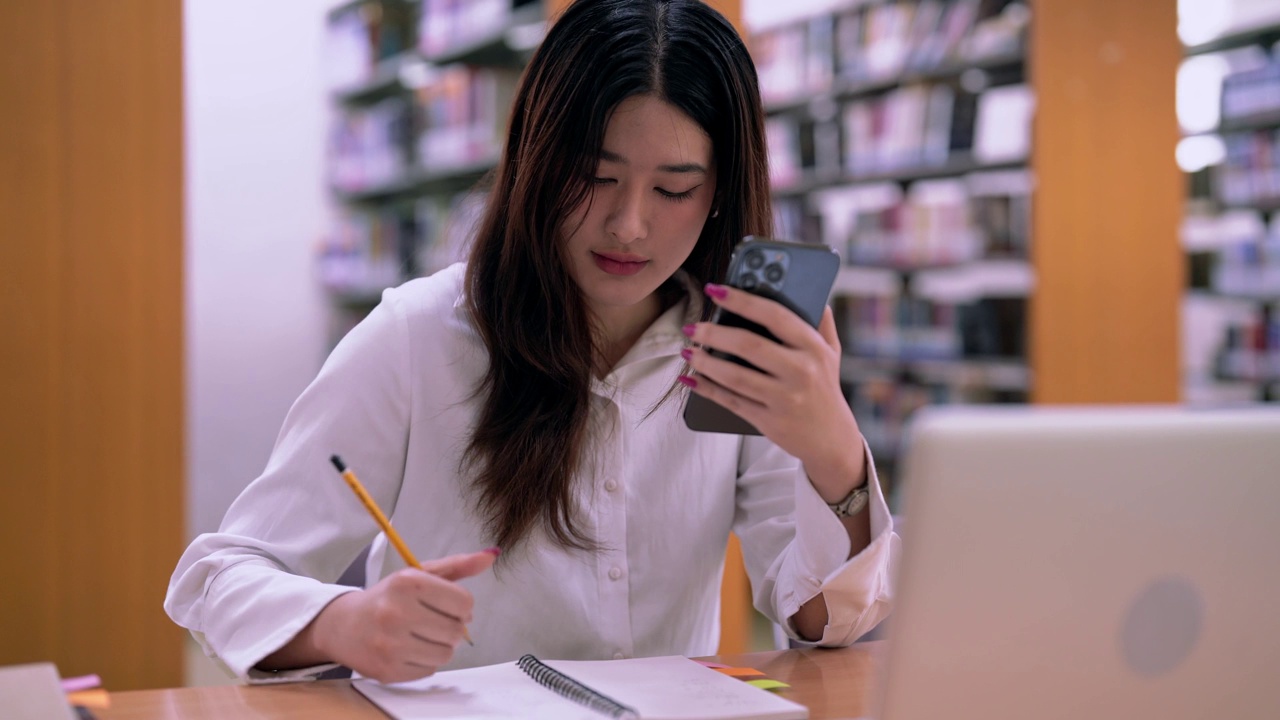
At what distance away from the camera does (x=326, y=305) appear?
4.18m

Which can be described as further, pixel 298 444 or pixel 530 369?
pixel 530 369

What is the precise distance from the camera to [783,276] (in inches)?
40.6

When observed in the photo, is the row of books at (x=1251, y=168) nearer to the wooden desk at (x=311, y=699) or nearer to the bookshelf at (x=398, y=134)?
the bookshelf at (x=398, y=134)

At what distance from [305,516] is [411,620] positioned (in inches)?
13.0

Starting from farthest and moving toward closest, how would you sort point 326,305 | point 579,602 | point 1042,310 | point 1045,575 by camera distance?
point 326,305, point 1042,310, point 579,602, point 1045,575

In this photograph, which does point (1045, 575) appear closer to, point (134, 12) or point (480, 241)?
point (480, 241)

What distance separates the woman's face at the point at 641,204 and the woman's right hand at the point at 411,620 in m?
0.46

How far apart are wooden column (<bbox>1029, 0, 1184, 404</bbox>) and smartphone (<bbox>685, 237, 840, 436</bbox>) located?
269 centimetres

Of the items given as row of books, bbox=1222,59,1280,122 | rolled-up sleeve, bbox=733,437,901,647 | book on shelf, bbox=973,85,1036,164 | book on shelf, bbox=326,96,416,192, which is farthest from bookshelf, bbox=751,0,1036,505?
rolled-up sleeve, bbox=733,437,901,647

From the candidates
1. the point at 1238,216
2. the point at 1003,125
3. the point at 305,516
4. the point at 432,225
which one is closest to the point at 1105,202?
the point at 1003,125

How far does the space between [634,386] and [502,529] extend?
260 mm

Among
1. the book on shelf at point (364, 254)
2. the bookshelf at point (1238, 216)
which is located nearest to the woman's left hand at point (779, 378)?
the book on shelf at point (364, 254)

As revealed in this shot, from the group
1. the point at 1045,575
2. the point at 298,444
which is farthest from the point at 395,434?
the point at 1045,575

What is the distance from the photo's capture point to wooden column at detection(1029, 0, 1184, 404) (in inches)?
138
